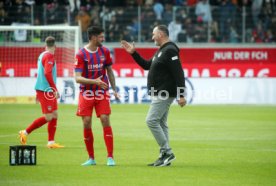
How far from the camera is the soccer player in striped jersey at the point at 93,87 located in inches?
500

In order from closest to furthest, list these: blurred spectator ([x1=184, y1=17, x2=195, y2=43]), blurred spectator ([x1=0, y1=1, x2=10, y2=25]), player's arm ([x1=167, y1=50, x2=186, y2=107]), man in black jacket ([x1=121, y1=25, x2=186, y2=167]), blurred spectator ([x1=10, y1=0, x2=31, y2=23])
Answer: player's arm ([x1=167, y1=50, x2=186, y2=107]) < man in black jacket ([x1=121, y1=25, x2=186, y2=167]) < blurred spectator ([x1=0, y1=1, x2=10, y2=25]) < blurred spectator ([x1=10, y1=0, x2=31, y2=23]) < blurred spectator ([x1=184, y1=17, x2=195, y2=43])

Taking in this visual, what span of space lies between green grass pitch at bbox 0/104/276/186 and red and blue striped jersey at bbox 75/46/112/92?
151cm

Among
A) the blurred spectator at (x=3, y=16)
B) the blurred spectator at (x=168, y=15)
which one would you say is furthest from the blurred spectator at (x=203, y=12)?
the blurred spectator at (x=3, y=16)

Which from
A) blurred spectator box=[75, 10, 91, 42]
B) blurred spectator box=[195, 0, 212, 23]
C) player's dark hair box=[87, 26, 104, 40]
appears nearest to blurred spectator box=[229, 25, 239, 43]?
blurred spectator box=[195, 0, 212, 23]

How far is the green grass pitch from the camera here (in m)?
11.2

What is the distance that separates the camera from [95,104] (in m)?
12.9

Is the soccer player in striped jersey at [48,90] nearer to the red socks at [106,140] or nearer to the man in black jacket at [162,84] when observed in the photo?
the red socks at [106,140]

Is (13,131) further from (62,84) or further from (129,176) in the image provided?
(62,84)

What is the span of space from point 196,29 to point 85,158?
2234 cm

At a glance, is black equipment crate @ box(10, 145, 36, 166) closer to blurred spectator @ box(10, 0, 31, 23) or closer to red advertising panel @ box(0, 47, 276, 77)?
red advertising panel @ box(0, 47, 276, 77)

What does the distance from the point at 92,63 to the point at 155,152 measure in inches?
116

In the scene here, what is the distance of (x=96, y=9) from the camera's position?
35750 mm

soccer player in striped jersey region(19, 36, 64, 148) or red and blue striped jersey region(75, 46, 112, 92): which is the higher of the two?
red and blue striped jersey region(75, 46, 112, 92)

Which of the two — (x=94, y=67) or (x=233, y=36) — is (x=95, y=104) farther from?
(x=233, y=36)
